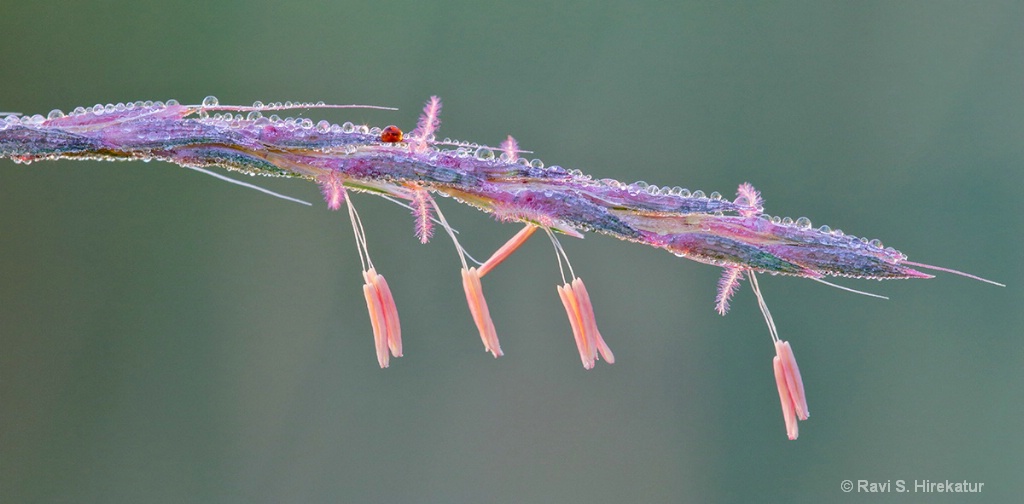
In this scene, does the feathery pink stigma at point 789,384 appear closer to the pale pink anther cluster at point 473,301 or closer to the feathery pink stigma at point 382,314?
the pale pink anther cluster at point 473,301

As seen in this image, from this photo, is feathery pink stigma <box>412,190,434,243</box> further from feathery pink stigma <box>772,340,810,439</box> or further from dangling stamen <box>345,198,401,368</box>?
feathery pink stigma <box>772,340,810,439</box>

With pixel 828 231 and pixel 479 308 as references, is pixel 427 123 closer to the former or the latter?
pixel 479 308

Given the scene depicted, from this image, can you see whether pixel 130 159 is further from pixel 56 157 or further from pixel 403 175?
pixel 403 175

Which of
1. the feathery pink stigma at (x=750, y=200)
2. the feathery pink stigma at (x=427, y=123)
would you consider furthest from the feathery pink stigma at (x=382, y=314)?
the feathery pink stigma at (x=750, y=200)

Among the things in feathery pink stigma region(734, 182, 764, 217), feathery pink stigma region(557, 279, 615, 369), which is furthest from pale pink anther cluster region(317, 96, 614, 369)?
feathery pink stigma region(734, 182, 764, 217)

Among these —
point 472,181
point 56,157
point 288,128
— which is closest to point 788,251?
point 472,181

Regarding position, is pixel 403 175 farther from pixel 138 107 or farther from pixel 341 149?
pixel 138 107

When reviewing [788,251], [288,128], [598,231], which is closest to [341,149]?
[288,128]
